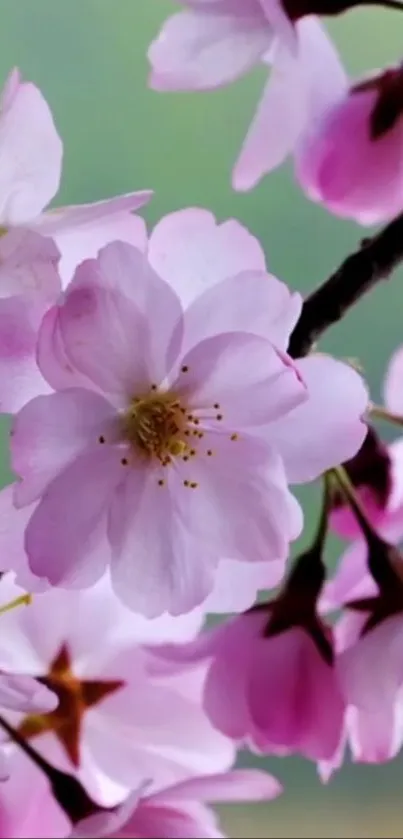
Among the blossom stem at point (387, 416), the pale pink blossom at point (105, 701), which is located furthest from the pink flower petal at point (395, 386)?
the pale pink blossom at point (105, 701)

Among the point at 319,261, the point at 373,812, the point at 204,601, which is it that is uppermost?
the point at 204,601

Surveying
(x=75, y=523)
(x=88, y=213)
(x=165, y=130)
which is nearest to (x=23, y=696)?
(x=75, y=523)

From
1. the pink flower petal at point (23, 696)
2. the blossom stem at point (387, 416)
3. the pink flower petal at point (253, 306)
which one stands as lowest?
the blossom stem at point (387, 416)

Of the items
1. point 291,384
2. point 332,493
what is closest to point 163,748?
point 332,493

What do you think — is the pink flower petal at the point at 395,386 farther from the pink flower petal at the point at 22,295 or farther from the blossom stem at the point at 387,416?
the pink flower petal at the point at 22,295

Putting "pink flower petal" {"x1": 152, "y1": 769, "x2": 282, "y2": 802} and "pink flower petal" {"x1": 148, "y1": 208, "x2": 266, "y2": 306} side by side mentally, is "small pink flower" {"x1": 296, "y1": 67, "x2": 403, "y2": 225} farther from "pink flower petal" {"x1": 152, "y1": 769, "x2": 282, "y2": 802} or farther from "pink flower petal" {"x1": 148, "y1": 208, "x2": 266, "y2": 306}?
"pink flower petal" {"x1": 152, "y1": 769, "x2": 282, "y2": 802}

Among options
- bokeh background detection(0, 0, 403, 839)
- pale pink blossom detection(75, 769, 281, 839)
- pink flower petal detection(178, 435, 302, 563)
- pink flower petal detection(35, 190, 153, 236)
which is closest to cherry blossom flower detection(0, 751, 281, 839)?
pale pink blossom detection(75, 769, 281, 839)

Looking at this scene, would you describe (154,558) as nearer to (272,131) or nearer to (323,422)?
(323,422)

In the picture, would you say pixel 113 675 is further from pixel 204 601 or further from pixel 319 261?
pixel 319 261
